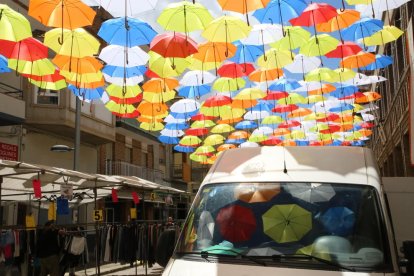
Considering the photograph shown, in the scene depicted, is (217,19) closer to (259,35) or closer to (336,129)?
(259,35)

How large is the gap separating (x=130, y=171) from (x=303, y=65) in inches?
848

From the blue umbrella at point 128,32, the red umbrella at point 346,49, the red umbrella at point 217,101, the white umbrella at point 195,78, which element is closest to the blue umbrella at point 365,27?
the red umbrella at point 346,49

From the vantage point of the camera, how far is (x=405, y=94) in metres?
19.2

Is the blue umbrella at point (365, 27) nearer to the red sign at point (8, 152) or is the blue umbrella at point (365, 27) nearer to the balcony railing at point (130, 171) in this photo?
the red sign at point (8, 152)

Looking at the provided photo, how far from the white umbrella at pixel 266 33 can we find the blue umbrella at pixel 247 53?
89 centimetres

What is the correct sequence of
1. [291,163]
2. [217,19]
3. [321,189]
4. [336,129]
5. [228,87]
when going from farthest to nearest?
[336,129], [228,87], [217,19], [291,163], [321,189]

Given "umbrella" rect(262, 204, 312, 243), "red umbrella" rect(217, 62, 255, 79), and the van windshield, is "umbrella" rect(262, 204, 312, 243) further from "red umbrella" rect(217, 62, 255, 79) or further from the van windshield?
"red umbrella" rect(217, 62, 255, 79)

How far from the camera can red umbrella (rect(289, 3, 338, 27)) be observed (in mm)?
10305

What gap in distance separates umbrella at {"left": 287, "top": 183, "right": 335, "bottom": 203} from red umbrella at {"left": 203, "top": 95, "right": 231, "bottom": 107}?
11.3 metres

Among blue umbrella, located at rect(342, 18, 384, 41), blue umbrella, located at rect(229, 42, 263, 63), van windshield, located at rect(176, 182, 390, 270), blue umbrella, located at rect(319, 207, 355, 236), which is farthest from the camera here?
blue umbrella, located at rect(229, 42, 263, 63)

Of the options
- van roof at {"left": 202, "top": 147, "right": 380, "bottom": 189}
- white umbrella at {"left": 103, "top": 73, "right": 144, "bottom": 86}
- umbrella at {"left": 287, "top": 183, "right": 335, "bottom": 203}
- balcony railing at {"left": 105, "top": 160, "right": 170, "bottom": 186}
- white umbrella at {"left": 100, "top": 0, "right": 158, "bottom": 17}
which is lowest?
umbrella at {"left": 287, "top": 183, "right": 335, "bottom": 203}

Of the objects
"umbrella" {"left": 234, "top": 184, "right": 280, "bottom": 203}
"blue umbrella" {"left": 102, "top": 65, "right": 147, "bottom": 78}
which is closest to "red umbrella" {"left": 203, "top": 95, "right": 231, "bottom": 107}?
"blue umbrella" {"left": 102, "top": 65, "right": 147, "bottom": 78}

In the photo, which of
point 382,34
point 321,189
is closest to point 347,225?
point 321,189

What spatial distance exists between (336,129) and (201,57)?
38.7 ft
